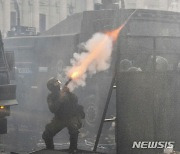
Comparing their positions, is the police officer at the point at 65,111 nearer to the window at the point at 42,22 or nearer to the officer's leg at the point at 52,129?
the officer's leg at the point at 52,129

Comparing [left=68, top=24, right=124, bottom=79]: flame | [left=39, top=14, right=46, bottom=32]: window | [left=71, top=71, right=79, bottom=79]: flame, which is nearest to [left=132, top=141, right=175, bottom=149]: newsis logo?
[left=71, top=71, right=79, bottom=79]: flame

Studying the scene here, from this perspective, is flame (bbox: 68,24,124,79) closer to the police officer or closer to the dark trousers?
the police officer

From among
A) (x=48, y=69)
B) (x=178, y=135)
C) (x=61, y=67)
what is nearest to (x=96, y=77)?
(x=61, y=67)

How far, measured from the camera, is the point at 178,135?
6.69m

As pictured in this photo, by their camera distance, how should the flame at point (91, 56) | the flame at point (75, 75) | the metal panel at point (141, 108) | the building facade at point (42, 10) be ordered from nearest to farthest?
the metal panel at point (141, 108), the flame at point (75, 75), the flame at point (91, 56), the building facade at point (42, 10)

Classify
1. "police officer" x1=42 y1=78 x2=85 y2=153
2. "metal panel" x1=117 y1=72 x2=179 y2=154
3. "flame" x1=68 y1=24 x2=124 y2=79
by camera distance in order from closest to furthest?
"metal panel" x1=117 y1=72 x2=179 y2=154 < "police officer" x1=42 y1=78 x2=85 y2=153 < "flame" x1=68 y1=24 x2=124 y2=79

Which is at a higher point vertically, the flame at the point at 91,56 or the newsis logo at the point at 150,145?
the flame at the point at 91,56

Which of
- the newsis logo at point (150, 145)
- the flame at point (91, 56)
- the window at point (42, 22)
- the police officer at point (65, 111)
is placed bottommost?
the newsis logo at point (150, 145)

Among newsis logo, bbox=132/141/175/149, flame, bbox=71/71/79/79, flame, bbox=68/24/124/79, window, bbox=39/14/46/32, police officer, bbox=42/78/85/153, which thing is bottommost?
newsis logo, bbox=132/141/175/149

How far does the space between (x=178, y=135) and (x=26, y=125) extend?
23.8 feet

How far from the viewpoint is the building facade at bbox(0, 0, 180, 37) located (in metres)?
47.6

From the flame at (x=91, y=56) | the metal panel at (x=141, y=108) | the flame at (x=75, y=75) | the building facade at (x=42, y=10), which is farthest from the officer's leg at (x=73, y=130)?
the building facade at (x=42, y=10)

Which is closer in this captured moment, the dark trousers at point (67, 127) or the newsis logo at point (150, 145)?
the newsis logo at point (150, 145)

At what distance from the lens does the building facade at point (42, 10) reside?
47625 mm
